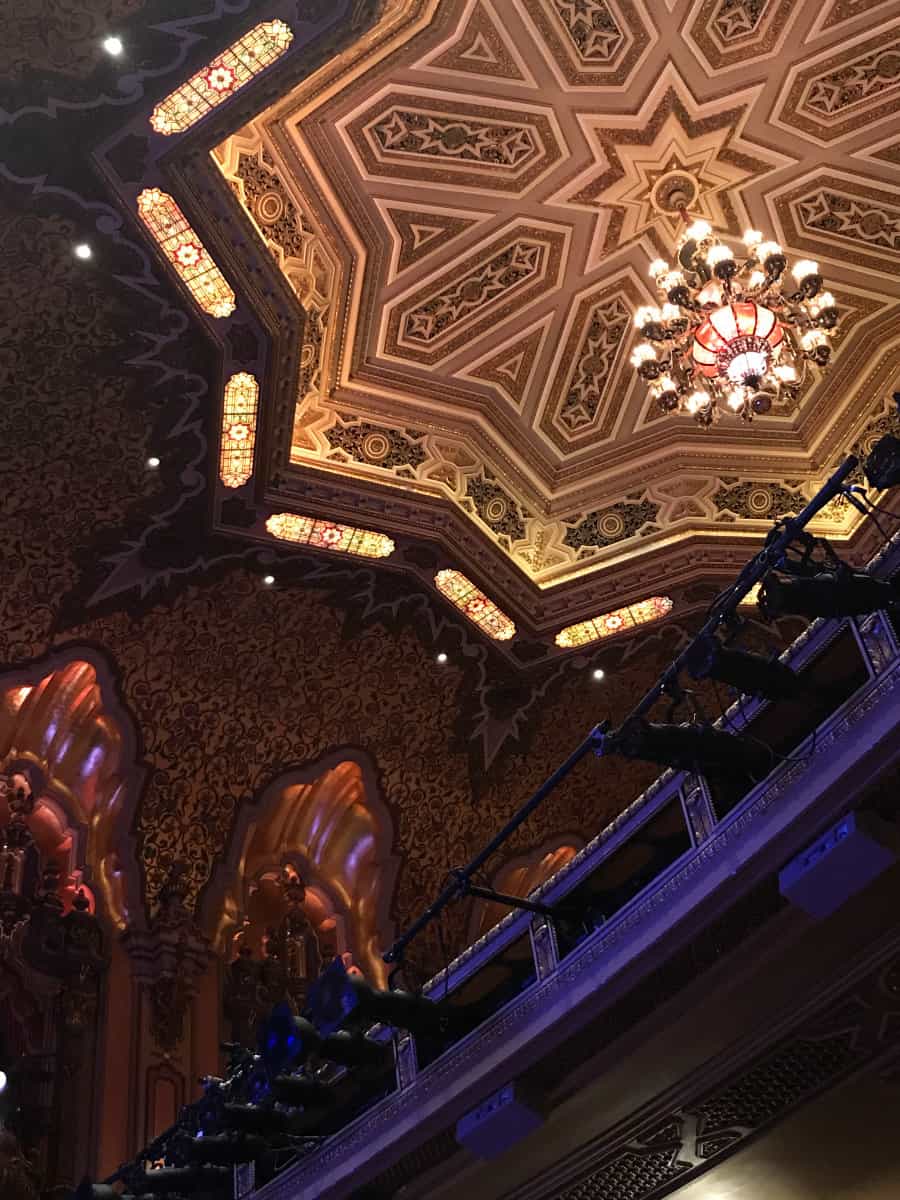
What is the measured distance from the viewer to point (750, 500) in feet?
34.8

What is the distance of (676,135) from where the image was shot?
9.31 m

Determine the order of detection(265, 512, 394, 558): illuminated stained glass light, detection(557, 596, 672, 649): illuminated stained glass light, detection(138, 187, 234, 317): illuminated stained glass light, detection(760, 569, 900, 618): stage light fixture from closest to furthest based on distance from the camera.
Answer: detection(760, 569, 900, 618): stage light fixture
detection(138, 187, 234, 317): illuminated stained glass light
detection(265, 512, 394, 558): illuminated stained glass light
detection(557, 596, 672, 649): illuminated stained glass light

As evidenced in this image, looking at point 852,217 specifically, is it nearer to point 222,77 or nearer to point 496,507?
point 496,507

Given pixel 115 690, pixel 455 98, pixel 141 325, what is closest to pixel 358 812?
pixel 115 690

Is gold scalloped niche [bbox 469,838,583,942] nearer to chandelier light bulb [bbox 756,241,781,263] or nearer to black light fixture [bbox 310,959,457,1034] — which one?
black light fixture [bbox 310,959,457,1034]

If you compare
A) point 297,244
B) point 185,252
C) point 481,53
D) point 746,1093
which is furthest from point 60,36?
point 746,1093

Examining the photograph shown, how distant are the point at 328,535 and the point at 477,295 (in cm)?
209

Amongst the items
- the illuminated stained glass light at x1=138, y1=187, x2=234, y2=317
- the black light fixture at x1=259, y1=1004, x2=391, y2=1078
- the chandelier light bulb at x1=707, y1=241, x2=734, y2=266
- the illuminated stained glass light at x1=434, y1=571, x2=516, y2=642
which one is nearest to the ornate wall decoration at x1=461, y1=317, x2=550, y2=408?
the illuminated stained glass light at x1=434, y1=571, x2=516, y2=642

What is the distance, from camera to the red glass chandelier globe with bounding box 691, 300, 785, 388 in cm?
848

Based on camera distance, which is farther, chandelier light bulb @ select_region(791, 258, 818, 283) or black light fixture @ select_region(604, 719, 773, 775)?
chandelier light bulb @ select_region(791, 258, 818, 283)

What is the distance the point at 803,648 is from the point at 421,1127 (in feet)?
9.16

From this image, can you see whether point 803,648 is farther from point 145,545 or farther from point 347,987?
point 145,545

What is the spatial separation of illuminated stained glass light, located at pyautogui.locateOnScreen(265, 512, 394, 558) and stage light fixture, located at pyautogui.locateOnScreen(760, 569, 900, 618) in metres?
4.98

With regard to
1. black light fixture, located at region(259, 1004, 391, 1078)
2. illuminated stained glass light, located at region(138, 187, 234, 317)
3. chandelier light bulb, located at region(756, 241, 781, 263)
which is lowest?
black light fixture, located at region(259, 1004, 391, 1078)
